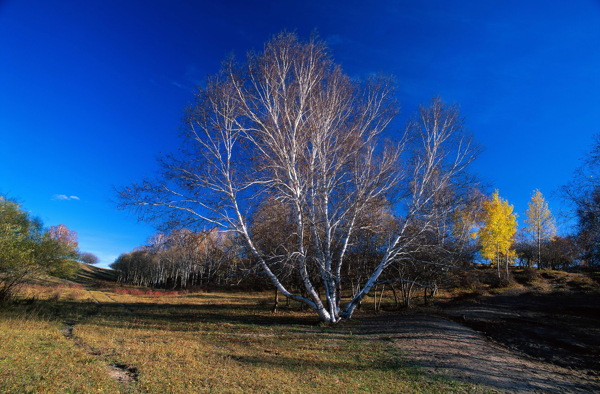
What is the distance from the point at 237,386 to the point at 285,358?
2435 mm

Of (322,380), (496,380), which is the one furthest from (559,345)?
(322,380)

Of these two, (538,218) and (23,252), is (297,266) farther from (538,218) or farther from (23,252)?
(538,218)

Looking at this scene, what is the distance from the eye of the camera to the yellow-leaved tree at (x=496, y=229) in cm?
2811

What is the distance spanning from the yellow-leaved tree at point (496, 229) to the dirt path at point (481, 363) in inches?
842

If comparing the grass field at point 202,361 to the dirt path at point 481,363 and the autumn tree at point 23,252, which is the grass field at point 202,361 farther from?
the autumn tree at point 23,252

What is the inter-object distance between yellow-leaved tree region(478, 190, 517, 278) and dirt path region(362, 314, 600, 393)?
2139 centimetres

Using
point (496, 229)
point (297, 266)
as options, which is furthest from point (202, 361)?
point (496, 229)

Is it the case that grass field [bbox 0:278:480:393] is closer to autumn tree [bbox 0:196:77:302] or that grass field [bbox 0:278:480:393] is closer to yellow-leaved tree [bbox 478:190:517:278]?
autumn tree [bbox 0:196:77:302]

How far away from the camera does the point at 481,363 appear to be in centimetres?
718

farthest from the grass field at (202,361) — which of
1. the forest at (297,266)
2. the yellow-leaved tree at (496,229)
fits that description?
the yellow-leaved tree at (496,229)

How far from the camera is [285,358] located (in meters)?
7.52

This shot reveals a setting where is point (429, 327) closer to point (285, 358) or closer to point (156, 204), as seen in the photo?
point (285, 358)

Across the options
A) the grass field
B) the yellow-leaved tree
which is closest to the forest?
the grass field

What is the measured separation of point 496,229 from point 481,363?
84.6ft
